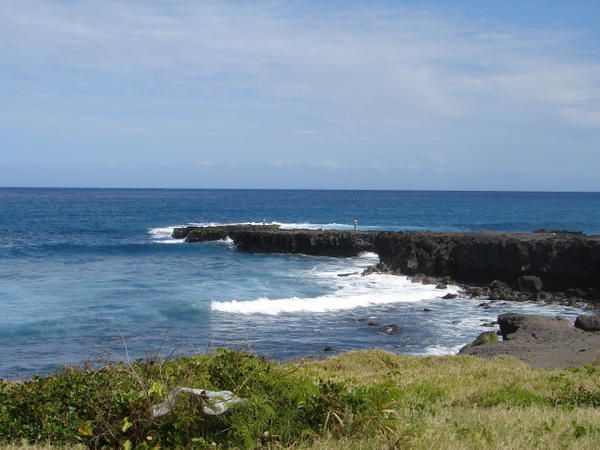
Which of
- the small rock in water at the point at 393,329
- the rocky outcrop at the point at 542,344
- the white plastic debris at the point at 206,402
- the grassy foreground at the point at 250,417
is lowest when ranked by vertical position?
the small rock in water at the point at 393,329

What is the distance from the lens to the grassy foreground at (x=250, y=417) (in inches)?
278

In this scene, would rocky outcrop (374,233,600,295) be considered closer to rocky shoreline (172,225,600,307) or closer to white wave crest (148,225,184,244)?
rocky shoreline (172,225,600,307)

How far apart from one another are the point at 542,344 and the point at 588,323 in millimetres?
4230

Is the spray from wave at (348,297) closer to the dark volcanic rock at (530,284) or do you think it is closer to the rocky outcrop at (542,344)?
the dark volcanic rock at (530,284)

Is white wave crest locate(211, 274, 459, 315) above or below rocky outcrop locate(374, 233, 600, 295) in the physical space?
below

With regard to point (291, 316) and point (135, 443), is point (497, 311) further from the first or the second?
point (135, 443)

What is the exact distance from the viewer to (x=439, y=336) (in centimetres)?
2622

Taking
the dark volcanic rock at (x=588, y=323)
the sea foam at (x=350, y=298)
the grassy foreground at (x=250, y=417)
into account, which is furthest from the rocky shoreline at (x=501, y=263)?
the grassy foreground at (x=250, y=417)

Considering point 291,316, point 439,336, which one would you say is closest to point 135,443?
point 439,336

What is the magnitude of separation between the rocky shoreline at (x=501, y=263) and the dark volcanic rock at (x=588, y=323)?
8534mm

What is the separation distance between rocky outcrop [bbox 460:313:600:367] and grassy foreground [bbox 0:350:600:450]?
10202mm

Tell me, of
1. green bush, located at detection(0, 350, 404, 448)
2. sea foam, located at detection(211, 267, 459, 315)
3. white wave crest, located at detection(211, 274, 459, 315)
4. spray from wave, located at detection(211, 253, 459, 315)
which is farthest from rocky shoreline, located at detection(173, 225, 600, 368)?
green bush, located at detection(0, 350, 404, 448)

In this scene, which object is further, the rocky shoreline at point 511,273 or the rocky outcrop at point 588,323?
the rocky outcrop at point 588,323

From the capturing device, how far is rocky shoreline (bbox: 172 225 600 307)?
118ft
